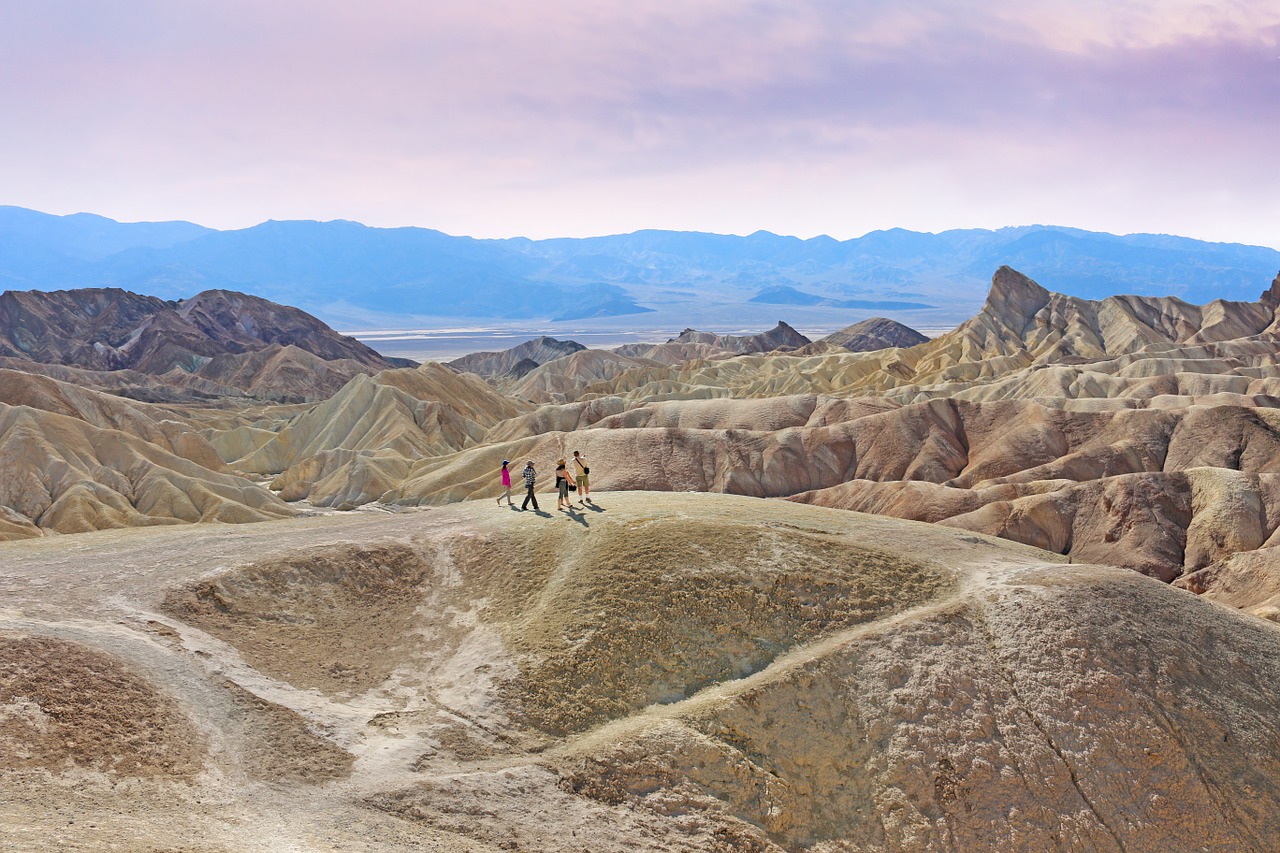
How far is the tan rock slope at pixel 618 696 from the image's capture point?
17.5 metres

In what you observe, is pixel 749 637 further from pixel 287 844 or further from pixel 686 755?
pixel 287 844

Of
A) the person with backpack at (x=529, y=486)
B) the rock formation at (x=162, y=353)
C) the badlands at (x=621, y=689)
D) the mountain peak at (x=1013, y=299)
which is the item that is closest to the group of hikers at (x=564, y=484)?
the person with backpack at (x=529, y=486)

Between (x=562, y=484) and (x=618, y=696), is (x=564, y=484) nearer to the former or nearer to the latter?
(x=562, y=484)

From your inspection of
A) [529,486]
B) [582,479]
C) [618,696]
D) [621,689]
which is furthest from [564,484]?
[618,696]

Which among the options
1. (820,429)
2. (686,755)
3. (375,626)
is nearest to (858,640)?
(686,755)

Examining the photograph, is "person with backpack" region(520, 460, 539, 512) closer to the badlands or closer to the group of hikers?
the group of hikers

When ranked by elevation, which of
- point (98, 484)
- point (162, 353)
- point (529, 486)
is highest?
point (162, 353)

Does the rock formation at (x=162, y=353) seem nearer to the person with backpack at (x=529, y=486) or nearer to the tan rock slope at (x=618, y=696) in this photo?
the person with backpack at (x=529, y=486)

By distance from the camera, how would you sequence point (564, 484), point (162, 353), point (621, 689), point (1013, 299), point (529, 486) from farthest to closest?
point (162, 353) → point (1013, 299) → point (529, 486) → point (564, 484) → point (621, 689)

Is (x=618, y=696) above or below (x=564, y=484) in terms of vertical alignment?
below

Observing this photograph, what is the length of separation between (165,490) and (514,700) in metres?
54.9

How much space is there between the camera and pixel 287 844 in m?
15.3

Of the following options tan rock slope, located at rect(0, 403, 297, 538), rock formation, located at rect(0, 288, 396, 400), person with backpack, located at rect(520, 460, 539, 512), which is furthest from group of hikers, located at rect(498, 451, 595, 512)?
rock formation, located at rect(0, 288, 396, 400)

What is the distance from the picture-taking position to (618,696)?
22859 mm
